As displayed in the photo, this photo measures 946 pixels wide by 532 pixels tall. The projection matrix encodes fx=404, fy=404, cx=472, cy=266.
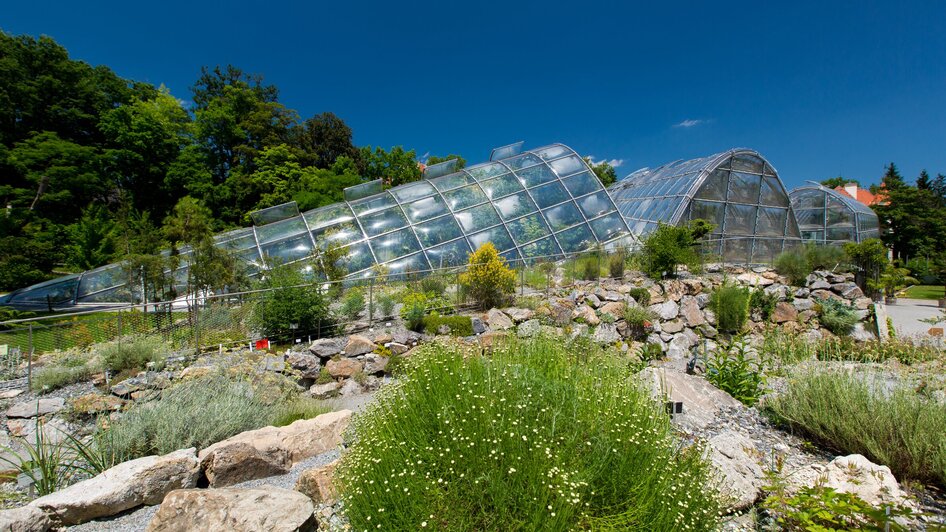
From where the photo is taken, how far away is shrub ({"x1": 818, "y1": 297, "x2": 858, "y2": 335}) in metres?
10.5

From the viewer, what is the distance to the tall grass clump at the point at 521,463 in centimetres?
201

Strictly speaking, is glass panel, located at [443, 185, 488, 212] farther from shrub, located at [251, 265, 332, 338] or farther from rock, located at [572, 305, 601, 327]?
shrub, located at [251, 265, 332, 338]

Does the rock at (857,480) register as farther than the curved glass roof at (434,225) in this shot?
No

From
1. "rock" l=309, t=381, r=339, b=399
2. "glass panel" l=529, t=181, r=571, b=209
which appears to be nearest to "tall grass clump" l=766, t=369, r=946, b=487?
"rock" l=309, t=381, r=339, b=399

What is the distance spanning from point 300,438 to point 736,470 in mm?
3861

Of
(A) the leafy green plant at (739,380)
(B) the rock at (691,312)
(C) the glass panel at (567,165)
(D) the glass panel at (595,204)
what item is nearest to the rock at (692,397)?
(A) the leafy green plant at (739,380)

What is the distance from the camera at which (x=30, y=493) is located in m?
3.37

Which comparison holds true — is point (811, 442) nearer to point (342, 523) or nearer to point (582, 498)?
point (582, 498)

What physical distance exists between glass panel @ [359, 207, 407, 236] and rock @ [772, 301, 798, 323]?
1186 cm

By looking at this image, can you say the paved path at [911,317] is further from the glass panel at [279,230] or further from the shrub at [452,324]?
the glass panel at [279,230]

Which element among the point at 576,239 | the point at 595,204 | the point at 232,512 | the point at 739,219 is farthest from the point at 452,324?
the point at 739,219

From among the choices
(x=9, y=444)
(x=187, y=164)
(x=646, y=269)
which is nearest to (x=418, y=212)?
(x=646, y=269)

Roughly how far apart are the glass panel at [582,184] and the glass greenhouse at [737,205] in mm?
2659

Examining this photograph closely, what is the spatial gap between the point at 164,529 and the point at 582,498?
2.38m
